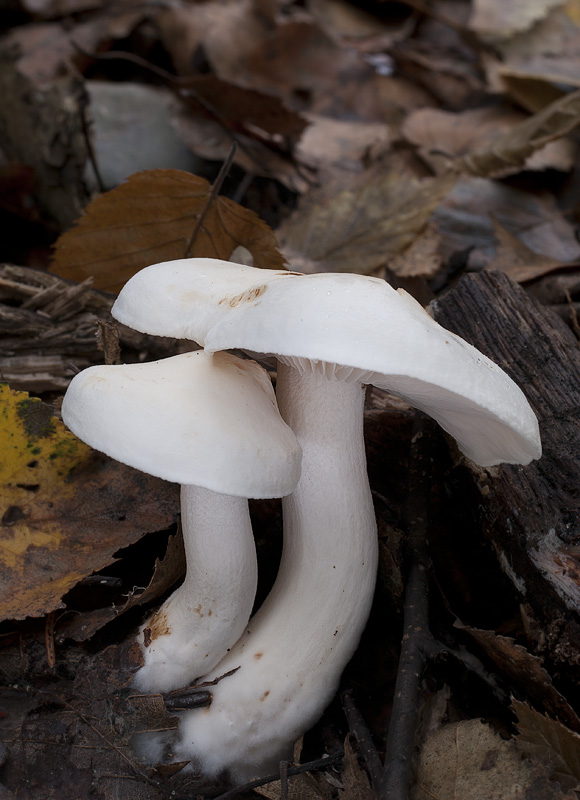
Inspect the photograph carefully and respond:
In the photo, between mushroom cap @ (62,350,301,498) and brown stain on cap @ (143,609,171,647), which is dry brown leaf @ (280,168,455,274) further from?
brown stain on cap @ (143,609,171,647)

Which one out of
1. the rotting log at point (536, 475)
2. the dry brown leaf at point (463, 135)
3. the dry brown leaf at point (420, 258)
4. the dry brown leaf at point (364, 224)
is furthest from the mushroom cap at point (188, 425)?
the dry brown leaf at point (463, 135)

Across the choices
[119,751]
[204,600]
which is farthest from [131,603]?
[119,751]

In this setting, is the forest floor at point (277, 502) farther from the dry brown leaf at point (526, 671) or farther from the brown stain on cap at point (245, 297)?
the brown stain on cap at point (245, 297)

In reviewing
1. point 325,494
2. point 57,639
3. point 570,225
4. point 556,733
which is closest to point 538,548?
point 556,733

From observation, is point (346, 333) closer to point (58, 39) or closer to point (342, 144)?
point (342, 144)

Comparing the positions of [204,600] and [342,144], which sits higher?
[204,600]
